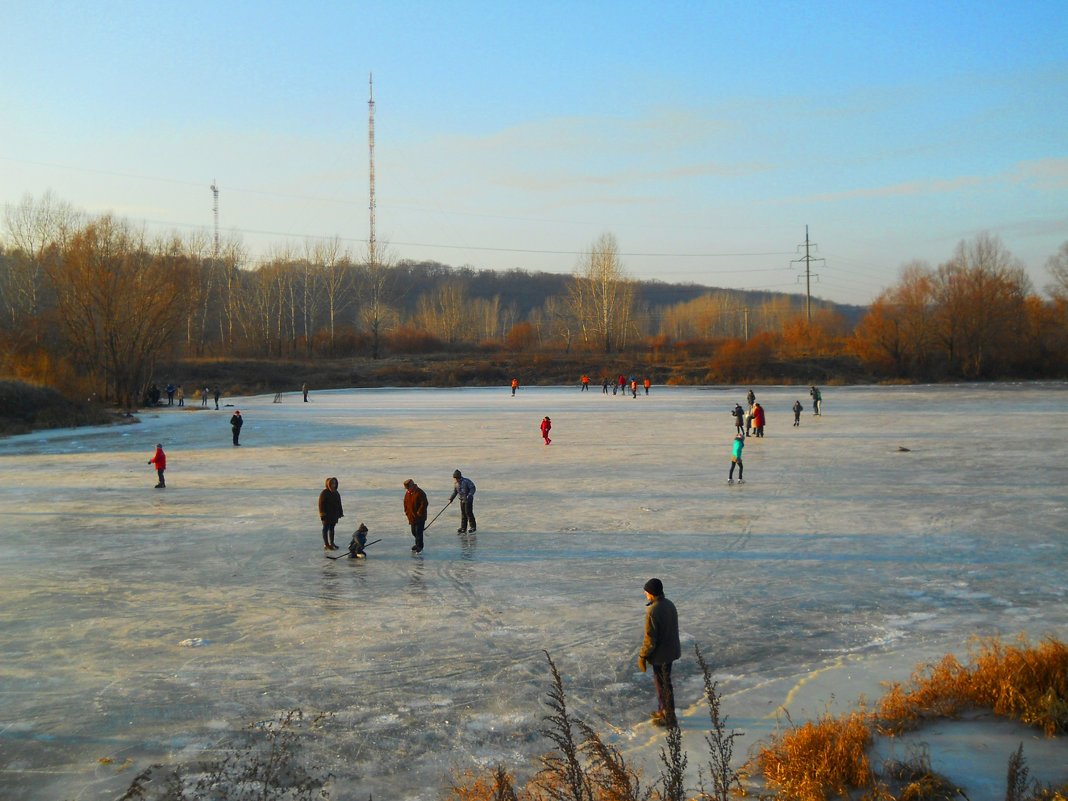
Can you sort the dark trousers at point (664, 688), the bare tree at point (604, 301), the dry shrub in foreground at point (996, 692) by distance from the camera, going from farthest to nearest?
the bare tree at point (604, 301), the dark trousers at point (664, 688), the dry shrub in foreground at point (996, 692)

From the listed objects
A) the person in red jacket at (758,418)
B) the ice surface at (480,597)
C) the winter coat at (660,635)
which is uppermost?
the person in red jacket at (758,418)

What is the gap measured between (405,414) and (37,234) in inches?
1781

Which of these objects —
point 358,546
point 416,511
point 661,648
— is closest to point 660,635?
point 661,648

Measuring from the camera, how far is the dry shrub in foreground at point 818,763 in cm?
497

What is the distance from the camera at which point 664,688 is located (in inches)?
242

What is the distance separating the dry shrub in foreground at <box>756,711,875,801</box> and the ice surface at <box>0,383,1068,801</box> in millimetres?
563

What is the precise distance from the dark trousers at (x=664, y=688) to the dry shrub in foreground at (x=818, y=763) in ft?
2.59

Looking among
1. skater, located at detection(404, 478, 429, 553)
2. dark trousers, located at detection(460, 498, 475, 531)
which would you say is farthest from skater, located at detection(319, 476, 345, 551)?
dark trousers, located at detection(460, 498, 475, 531)

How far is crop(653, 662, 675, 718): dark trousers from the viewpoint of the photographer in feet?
20.0

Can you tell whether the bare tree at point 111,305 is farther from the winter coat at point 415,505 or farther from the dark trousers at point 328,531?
the winter coat at point 415,505

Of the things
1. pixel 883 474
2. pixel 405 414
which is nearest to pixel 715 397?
pixel 405 414

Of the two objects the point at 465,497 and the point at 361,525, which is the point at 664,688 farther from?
the point at 465,497

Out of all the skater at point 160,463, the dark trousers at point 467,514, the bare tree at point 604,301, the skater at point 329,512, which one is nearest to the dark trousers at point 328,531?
the skater at point 329,512

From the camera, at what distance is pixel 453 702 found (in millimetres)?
6562
